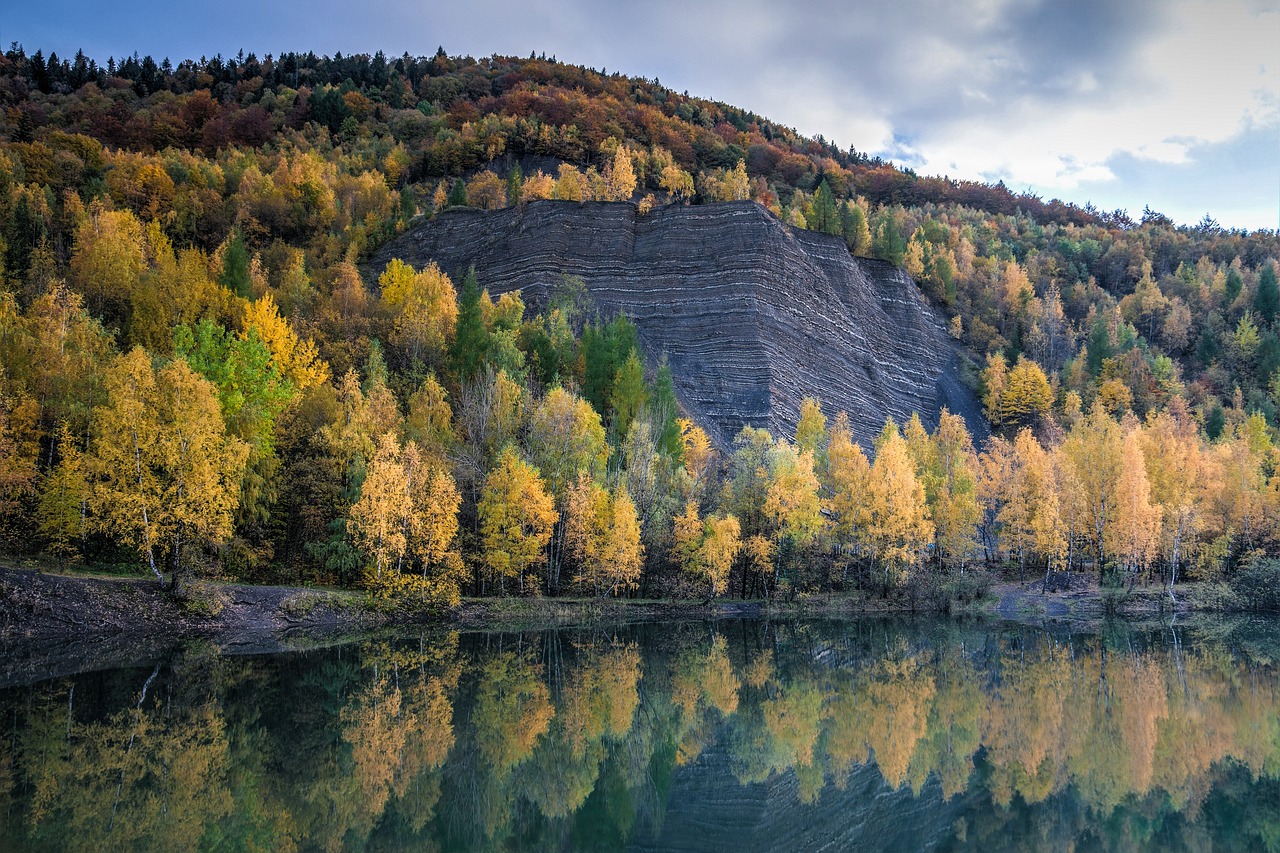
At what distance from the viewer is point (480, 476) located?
41969 mm

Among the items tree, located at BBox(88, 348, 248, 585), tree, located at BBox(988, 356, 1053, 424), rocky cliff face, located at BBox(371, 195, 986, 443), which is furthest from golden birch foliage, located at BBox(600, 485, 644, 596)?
tree, located at BBox(988, 356, 1053, 424)

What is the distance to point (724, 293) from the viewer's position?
66375 millimetres

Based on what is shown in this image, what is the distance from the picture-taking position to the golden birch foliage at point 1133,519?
150ft

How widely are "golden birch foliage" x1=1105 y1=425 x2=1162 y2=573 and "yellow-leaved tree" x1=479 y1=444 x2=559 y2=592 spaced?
2969 centimetres

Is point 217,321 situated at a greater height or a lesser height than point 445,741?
greater

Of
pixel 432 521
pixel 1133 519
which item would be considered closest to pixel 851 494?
pixel 1133 519

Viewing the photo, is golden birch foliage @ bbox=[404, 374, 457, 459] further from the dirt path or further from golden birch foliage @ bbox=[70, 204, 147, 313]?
the dirt path

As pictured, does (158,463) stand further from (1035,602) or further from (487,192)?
(487,192)

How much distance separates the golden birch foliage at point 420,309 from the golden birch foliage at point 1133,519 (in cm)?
3901

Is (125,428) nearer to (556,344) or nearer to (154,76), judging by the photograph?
(556,344)

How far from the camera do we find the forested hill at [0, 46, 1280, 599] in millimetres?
35344

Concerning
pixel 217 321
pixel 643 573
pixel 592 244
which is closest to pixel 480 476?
pixel 643 573

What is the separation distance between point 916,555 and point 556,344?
25187mm

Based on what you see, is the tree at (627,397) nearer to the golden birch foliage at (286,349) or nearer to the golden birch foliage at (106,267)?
the golden birch foliage at (286,349)
